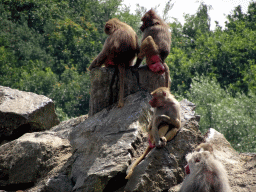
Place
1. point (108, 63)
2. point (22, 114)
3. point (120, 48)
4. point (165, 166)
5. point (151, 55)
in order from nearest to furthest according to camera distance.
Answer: point (165, 166)
point (151, 55)
point (120, 48)
point (108, 63)
point (22, 114)

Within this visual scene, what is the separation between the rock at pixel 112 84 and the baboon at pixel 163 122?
1.16 m

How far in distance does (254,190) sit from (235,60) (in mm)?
16429

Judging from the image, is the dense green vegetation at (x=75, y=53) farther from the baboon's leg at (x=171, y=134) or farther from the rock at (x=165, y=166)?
the baboon's leg at (x=171, y=134)

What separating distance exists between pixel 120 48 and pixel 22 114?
2.52 meters

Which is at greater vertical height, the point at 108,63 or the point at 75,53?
the point at 75,53

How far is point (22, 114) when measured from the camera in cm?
650

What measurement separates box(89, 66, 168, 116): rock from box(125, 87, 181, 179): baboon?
1156 millimetres

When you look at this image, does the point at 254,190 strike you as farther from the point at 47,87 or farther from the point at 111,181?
the point at 47,87

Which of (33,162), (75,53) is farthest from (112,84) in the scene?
(75,53)

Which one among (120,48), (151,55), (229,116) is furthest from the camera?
(229,116)

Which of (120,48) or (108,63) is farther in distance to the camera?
(108,63)

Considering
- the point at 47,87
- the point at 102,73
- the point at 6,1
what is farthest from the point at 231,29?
the point at 102,73

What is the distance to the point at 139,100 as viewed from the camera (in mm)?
5434

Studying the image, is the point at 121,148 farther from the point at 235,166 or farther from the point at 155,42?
the point at 155,42
